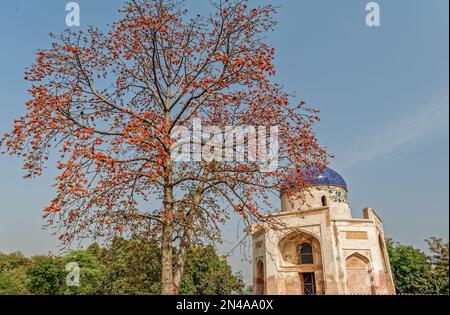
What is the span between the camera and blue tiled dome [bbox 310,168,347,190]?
22.6 metres

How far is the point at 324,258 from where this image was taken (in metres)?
18.1

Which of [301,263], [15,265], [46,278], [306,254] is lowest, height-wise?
[46,278]

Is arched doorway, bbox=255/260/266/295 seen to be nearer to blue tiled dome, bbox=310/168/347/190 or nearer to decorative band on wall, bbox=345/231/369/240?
decorative band on wall, bbox=345/231/369/240

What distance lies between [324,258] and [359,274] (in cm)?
246

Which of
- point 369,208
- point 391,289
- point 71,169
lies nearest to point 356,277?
point 391,289

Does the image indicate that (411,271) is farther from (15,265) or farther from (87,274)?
(15,265)

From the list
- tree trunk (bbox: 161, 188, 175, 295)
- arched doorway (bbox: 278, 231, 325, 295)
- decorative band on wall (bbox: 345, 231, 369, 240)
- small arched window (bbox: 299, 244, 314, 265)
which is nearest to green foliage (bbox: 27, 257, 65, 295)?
arched doorway (bbox: 278, 231, 325, 295)

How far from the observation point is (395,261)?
32.5 meters

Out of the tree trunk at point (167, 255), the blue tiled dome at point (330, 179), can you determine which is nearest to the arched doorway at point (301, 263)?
the blue tiled dome at point (330, 179)

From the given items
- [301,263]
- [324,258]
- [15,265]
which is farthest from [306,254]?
[15,265]

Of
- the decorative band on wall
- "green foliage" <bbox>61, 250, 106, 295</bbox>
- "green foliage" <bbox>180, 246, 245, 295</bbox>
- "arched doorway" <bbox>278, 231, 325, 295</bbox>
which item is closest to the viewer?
"arched doorway" <bbox>278, 231, 325, 295</bbox>

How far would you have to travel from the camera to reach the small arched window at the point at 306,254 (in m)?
19.3

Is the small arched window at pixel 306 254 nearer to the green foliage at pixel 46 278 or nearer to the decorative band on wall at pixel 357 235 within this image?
the decorative band on wall at pixel 357 235
